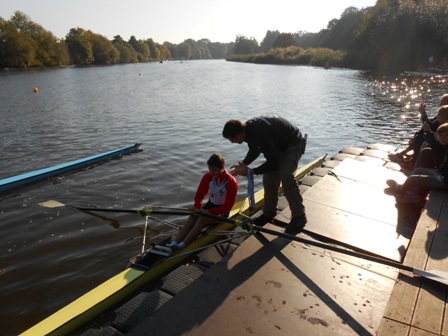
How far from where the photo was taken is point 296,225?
5867 millimetres

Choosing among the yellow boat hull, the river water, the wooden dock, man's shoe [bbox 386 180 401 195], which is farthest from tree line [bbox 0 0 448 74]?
the yellow boat hull

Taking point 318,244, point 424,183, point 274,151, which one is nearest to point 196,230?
point 274,151

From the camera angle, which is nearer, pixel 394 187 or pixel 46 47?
pixel 394 187

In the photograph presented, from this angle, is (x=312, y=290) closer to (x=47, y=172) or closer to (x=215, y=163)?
(x=215, y=163)

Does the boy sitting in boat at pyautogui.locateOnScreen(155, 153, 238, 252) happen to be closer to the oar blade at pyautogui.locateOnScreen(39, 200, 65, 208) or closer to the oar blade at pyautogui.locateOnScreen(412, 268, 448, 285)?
the oar blade at pyautogui.locateOnScreen(412, 268, 448, 285)

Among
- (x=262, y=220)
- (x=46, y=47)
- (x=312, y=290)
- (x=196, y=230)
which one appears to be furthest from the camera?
(x=46, y=47)

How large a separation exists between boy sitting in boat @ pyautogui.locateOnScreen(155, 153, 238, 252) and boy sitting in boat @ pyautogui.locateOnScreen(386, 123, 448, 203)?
145 inches

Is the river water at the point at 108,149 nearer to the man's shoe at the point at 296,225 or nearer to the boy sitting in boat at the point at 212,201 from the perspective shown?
the boy sitting in boat at the point at 212,201

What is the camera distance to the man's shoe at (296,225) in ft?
19.2

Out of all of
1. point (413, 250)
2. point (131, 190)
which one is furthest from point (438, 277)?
point (131, 190)

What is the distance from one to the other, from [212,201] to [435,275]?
3824mm

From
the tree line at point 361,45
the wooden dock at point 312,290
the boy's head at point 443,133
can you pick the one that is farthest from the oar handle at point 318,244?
the tree line at point 361,45

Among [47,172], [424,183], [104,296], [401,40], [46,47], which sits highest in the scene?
[46,47]

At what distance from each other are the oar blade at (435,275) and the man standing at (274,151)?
80.4 inches
